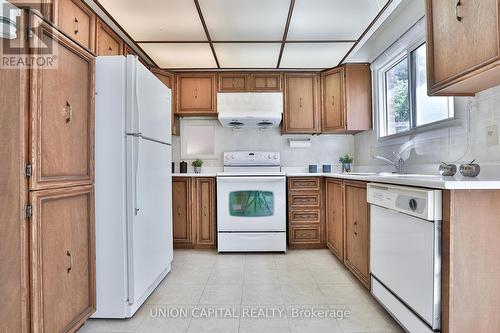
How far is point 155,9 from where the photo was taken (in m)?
2.23

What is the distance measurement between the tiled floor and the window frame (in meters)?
1.41

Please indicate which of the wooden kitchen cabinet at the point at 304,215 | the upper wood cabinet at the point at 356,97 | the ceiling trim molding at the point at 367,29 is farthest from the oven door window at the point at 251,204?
the ceiling trim molding at the point at 367,29

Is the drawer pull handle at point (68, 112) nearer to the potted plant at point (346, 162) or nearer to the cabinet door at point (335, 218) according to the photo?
the cabinet door at point (335, 218)

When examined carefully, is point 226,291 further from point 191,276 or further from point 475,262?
point 475,262

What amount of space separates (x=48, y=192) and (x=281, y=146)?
3.01 m

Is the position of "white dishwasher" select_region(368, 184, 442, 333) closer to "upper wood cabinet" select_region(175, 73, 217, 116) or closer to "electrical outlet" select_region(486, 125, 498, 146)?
"electrical outlet" select_region(486, 125, 498, 146)

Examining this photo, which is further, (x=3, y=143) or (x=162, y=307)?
(x=162, y=307)

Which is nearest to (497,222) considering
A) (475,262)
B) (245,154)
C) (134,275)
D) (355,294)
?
(475,262)

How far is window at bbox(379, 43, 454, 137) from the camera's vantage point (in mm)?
2264

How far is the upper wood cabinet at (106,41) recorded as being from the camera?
242 cm

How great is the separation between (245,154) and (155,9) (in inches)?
81.6

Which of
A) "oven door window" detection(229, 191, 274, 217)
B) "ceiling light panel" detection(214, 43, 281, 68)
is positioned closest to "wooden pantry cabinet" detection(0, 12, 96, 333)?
"ceiling light panel" detection(214, 43, 281, 68)

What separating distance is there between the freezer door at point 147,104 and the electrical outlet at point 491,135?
7.14 feet

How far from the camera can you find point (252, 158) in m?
3.83
